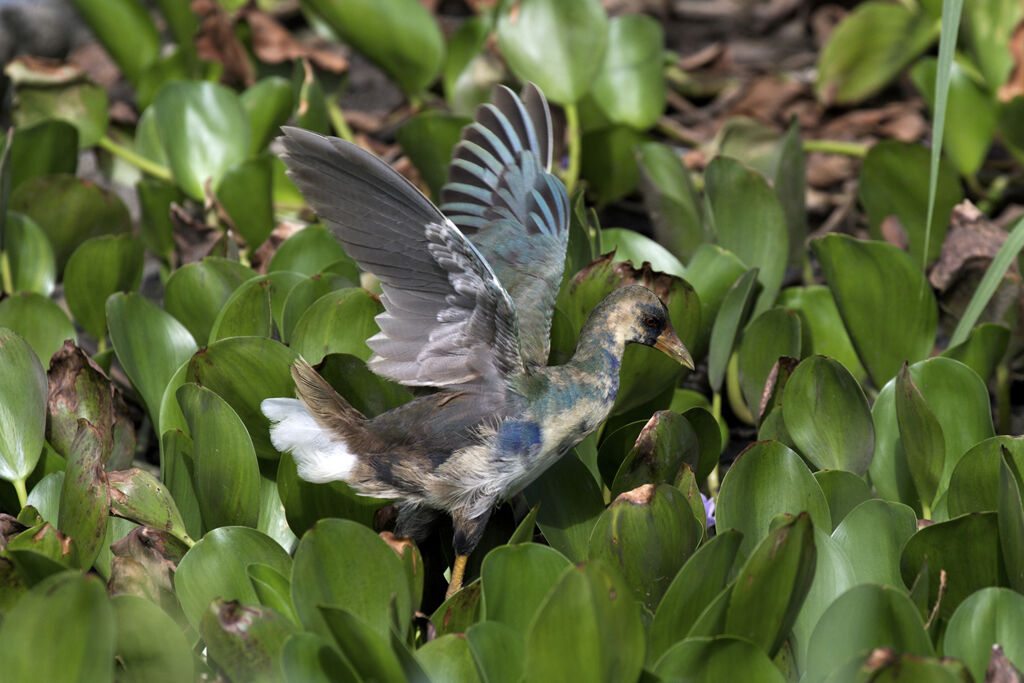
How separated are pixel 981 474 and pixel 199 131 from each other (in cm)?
226

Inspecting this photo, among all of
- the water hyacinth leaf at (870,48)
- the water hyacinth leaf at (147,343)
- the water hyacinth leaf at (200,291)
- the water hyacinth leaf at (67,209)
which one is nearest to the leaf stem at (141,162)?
the water hyacinth leaf at (67,209)

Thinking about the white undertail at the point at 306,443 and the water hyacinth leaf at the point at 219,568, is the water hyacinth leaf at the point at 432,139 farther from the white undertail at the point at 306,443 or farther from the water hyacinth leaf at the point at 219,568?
the water hyacinth leaf at the point at 219,568

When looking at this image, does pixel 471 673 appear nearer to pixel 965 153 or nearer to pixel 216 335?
pixel 216 335

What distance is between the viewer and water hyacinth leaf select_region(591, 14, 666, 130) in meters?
3.62

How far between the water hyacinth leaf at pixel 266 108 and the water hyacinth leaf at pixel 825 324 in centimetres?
162

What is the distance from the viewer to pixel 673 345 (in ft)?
7.18

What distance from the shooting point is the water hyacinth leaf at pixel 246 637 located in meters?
1.55

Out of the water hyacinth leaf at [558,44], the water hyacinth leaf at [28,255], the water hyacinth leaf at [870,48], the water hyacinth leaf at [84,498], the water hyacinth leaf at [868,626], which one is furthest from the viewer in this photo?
the water hyacinth leaf at [870,48]

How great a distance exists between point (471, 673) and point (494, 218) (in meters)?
1.18

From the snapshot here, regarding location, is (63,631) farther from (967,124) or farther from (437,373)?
(967,124)

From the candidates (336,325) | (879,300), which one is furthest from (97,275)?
(879,300)

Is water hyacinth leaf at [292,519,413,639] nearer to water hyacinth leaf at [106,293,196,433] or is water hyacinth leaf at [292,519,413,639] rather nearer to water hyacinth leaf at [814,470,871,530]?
water hyacinth leaf at [814,470,871,530]

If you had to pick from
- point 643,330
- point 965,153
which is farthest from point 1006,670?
point 965,153

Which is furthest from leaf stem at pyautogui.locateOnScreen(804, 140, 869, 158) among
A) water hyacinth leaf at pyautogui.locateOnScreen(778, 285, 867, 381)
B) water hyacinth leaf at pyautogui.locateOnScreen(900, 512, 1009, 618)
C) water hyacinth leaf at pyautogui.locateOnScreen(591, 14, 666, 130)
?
water hyacinth leaf at pyautogui.locateOnScreen(900, 512, 1009, 618)
